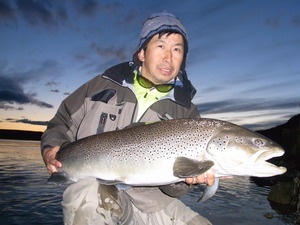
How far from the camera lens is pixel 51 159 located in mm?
4172

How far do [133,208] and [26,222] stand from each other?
5.78 m

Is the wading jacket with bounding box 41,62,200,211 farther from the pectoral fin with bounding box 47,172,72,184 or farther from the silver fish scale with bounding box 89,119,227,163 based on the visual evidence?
the silver fish scale with bounding box 89,119,227,163

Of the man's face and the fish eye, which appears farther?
the man's face

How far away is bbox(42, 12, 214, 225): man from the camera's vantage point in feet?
14.7

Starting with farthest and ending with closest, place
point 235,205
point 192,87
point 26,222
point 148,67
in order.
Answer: point 235,205 → point 26,222 → point 192,87 → point 148,67

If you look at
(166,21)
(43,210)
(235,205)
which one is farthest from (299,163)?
(166,21)

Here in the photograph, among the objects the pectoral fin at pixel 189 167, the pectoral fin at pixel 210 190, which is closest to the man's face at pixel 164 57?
the pectoral fin at pixel 189 167

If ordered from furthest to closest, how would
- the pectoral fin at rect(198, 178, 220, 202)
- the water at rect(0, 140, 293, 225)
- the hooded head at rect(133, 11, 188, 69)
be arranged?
1. the water at rect(0, 140, 293, 225)
2. the hooded head at rect(133, 11, 188, 69)
3. the pectoral fin at rect(198, 178, 220, 202)

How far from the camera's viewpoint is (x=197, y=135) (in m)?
3.63

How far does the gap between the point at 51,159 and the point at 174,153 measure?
1.81 m

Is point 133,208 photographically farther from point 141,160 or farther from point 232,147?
point 232,147

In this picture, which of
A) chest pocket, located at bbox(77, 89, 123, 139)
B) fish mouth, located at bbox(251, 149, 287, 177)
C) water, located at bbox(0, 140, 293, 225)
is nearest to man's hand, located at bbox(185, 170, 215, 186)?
fish mouth, located at bbox(251, 149, 287, 177)

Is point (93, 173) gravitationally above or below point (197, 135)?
below

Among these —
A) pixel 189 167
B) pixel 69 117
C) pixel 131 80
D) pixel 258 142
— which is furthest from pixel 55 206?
pixel 258 142
